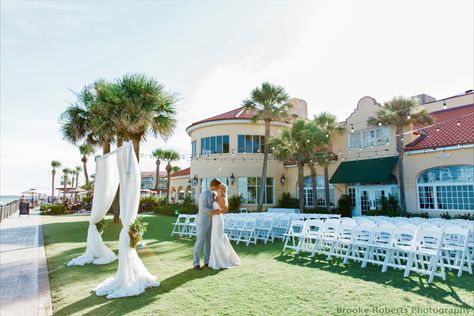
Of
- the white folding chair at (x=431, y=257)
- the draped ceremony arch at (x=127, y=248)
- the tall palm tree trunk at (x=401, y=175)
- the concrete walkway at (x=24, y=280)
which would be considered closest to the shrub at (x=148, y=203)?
the concrete walkway at (x=24, y=280)

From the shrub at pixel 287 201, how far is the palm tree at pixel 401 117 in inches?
309

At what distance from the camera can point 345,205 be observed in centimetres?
1975

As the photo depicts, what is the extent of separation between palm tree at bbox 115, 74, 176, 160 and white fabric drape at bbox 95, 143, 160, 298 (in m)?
9.67

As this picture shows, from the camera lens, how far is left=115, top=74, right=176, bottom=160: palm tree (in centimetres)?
1547

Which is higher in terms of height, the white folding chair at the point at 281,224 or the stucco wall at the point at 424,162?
the stucco wall at the point at 424,162

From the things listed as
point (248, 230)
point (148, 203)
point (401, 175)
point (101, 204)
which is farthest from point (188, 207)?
point (101, 204)

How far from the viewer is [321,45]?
9758 millimetres

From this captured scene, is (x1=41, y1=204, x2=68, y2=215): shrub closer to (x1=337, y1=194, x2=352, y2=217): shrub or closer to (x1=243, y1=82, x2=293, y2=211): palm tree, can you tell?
(x1=243, y1=82, x2=293, y2=211): palm tree

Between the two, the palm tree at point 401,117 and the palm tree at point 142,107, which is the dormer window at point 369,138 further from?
the palm tree at point 142,107

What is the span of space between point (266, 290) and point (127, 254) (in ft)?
8.58

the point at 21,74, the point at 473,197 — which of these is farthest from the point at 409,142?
the point at 21,74

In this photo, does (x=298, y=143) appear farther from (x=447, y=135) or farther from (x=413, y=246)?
(x=413, y=246)

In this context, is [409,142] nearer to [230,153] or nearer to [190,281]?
[230,153]

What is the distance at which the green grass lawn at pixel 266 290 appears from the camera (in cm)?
461
